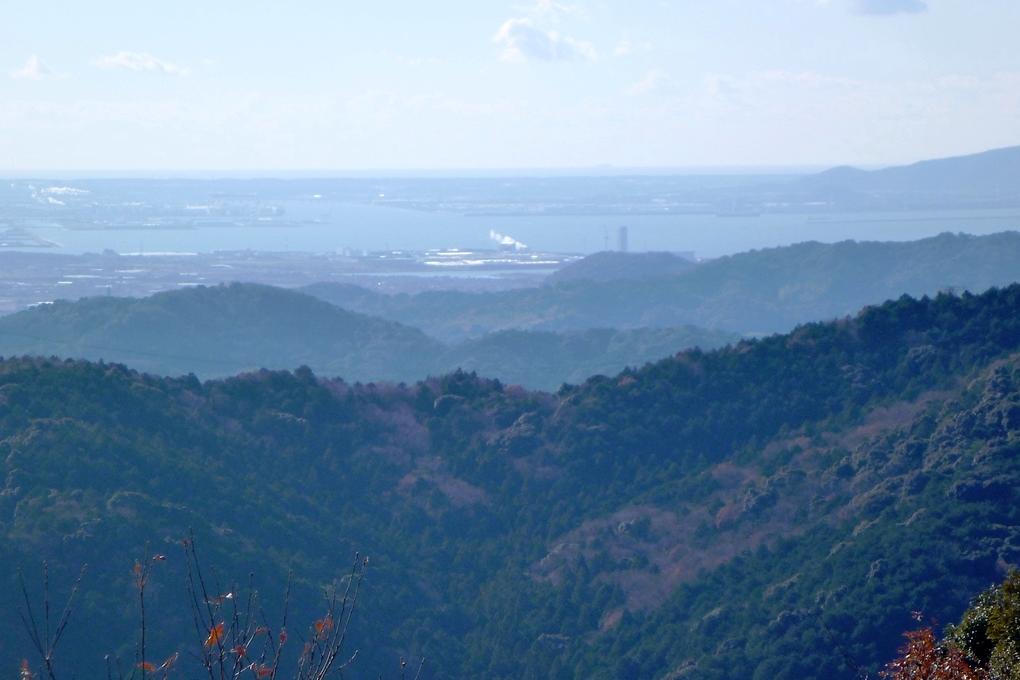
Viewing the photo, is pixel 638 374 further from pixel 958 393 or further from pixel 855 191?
pixel 855 191

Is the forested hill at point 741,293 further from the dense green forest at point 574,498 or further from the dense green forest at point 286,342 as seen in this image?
the dense green forest at point 574,498

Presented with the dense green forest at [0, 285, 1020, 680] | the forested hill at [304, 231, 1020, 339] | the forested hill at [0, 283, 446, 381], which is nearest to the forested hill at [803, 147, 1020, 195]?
the forested hill at [304, 231, 1020, 339]

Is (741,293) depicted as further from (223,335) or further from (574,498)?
(574,498)

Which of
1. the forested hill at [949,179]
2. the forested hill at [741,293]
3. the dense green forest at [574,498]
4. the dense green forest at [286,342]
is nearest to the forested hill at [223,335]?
the dense green forest at [286,342]

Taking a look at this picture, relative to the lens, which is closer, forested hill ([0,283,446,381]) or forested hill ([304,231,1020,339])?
forested hill ([0,283,446,381])

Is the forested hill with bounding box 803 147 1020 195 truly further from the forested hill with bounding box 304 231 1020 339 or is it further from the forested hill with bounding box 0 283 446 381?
the forested hill with bounding box 0 283 446 381

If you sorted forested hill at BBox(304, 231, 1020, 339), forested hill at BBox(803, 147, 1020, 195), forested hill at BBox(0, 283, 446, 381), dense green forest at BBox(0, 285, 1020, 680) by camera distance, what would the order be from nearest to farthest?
dense green forest at BBox(0, 285, 1020, 680)
forested hill at BBox(0, 283, 446, 381)
forested hill at BBox(304, 231, 1020, 339)
forested hill at BBox(803, 147, 1020, 195)

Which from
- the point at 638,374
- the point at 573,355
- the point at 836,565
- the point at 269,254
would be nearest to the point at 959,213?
the point at 269,254
